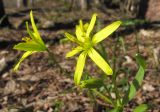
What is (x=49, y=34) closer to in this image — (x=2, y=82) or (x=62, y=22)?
(x=62, y=22)

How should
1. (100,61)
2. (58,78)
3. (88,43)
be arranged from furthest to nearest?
(58,78)
(88,43)
(100,61)

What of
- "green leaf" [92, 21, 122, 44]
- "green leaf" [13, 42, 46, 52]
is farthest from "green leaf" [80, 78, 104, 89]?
"green leaf" [13, 42, 46, 52]

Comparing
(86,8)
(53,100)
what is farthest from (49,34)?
(86,8)

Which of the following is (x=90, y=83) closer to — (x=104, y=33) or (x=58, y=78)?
(x=104, y=33)

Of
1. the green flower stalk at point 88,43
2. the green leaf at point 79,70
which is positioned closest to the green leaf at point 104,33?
the green flower stalk at point 88,43

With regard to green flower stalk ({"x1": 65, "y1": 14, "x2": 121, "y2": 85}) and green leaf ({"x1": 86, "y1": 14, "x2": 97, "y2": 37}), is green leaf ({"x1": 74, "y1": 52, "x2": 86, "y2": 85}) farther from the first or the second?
green leaf ({"x1": 86, "y1": 14, "x2": 97, "y2": 37})

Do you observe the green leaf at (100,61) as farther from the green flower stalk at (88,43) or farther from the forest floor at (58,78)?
the forest floor at (58,78)

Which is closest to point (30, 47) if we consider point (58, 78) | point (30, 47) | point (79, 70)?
point (30, 47)

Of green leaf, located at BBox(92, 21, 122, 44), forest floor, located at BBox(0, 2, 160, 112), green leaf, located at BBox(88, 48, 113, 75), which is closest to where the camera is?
green leaf, located at BBox(88, 48, 113, 75)

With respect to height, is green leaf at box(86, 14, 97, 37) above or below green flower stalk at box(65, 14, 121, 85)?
above
